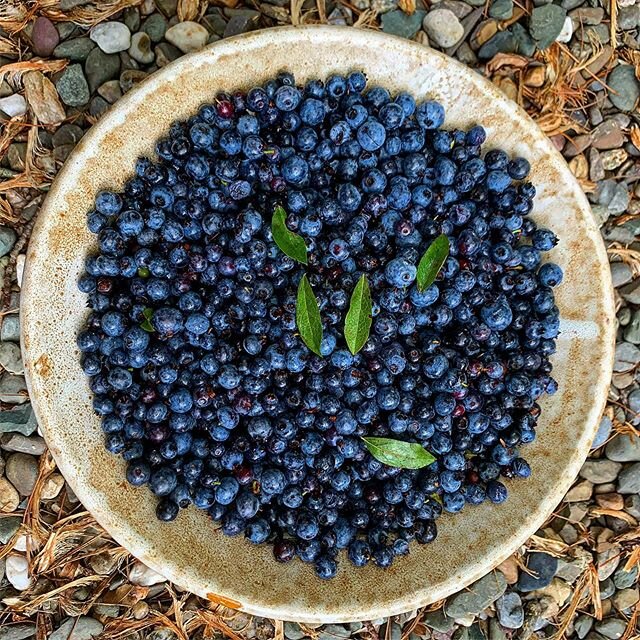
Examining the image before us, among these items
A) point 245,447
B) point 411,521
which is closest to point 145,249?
point 245,447

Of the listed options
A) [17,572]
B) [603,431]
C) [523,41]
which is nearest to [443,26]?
[523,41]

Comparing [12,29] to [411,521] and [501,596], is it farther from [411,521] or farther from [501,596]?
[501,596]

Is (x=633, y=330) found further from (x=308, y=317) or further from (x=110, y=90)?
(x=110, y=90)

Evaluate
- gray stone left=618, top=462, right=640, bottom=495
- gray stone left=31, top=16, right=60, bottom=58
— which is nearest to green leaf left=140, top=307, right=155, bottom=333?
gray stone left=31, top=16, right=60, bottom=58

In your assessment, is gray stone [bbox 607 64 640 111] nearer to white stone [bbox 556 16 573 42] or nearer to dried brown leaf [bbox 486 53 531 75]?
white stone [bbox 556 16 573 42]

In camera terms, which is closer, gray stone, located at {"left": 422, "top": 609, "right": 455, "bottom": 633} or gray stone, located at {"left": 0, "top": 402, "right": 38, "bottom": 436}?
gray stone, located at {"left": 0, "top": 402, "right": 38, "bottom": 436}

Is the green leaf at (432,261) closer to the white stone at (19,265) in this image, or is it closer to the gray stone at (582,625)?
the white stone at (19,265)

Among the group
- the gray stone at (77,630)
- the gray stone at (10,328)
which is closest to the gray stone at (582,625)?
the gray stone at (77,630)
